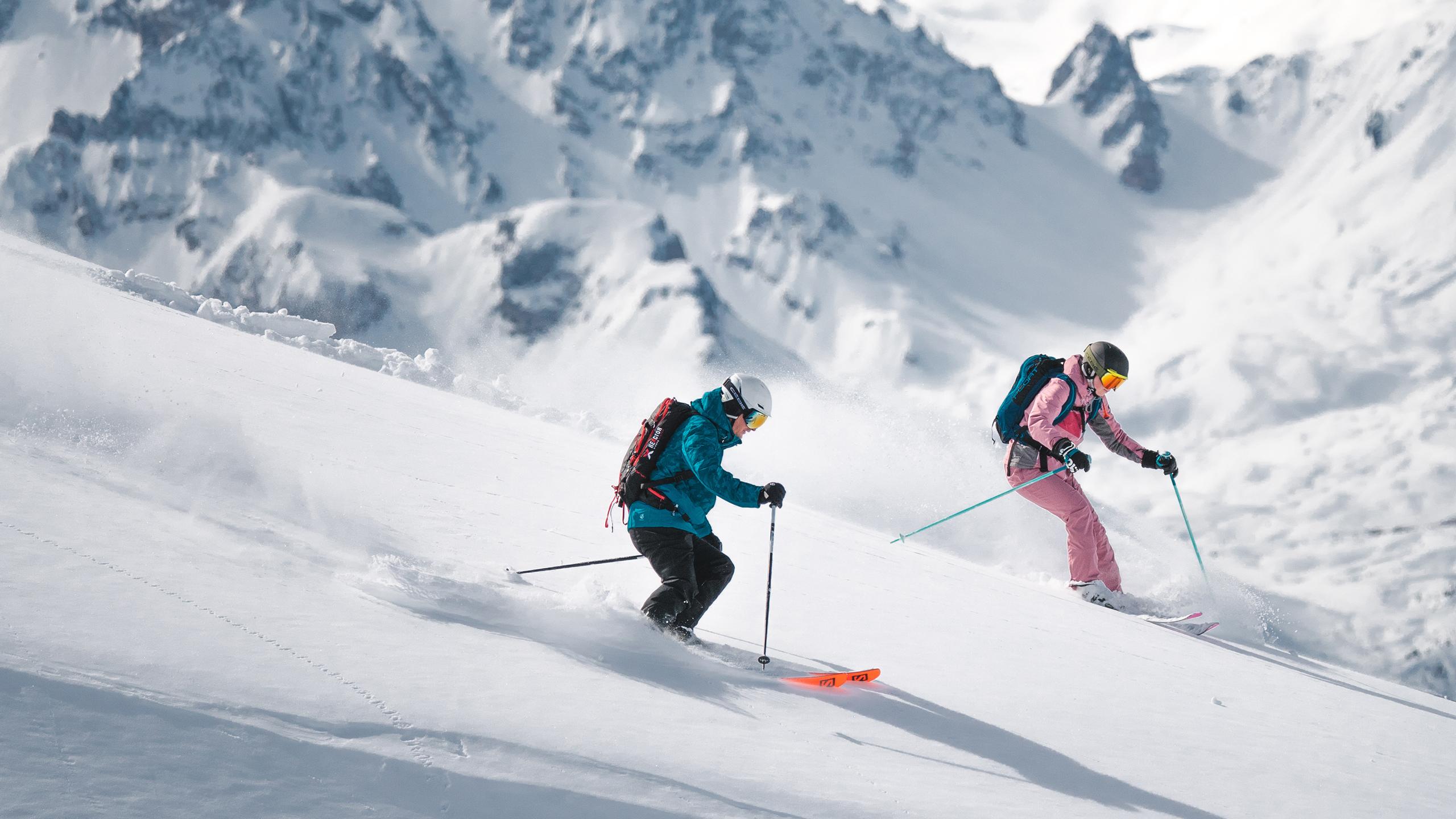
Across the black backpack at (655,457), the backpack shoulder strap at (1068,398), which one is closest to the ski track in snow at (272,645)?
the black backpack at (655,457)

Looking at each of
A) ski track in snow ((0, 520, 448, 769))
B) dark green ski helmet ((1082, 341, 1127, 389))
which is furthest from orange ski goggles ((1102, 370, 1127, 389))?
ski track in snow ((0, 520, 448, 769))

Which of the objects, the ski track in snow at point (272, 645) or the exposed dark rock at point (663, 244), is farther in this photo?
the exposed dark rock at point (663, 244)

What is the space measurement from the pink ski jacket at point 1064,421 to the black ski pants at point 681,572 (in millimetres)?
4296

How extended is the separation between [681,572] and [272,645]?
98.0 inches

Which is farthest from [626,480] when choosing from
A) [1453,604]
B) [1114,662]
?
[1453,604]

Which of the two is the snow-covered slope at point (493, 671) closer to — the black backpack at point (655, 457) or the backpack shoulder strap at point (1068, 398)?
the black backpack at point (655, 457)

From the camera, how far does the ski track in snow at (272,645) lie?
12.8ft

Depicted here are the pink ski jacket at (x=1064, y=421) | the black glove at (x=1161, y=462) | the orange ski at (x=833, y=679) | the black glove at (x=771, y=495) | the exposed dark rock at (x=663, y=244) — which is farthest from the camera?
the exposed dark rock at (x=663, y=244)

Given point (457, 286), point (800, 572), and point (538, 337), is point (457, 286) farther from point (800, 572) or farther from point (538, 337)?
point (800, 572)

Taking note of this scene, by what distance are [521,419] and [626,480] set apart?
11.5 metres

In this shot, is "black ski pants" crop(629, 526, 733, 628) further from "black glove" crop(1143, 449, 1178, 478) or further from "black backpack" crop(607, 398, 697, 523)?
"black glove" crop(1143, 449, 1178, 478)

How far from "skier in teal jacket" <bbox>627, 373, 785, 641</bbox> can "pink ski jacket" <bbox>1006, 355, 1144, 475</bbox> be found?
402 cm

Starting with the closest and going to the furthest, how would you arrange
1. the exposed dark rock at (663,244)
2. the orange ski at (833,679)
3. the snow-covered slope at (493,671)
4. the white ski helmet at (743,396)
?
1. the snow-covered slope at (493,671)
2. the orange ski at (833,679)
3. the white ski helmet at (743,396)
4. the exposed dark rock at (663,244)

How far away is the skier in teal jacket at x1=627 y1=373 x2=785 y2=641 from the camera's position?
248 inches
